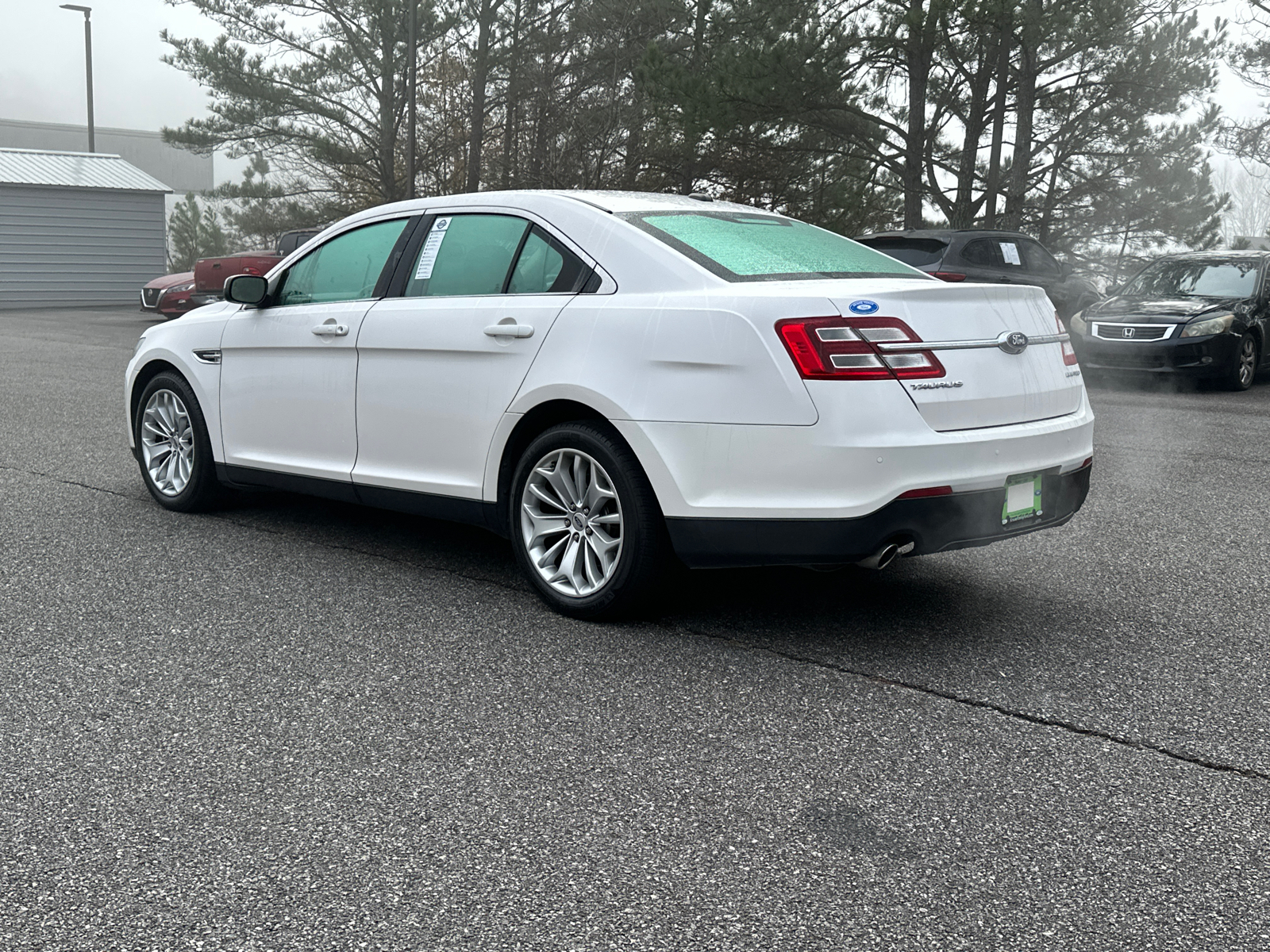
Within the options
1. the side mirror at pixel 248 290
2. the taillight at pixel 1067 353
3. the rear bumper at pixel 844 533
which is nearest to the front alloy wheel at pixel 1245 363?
the taillight at pixel 1067 353

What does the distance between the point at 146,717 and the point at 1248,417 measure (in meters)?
10.6

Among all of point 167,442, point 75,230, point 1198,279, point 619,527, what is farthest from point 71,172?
point 619,527

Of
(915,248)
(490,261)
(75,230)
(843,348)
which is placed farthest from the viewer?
(75,230)

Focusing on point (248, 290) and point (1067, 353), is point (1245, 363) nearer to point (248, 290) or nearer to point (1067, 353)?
point (1067, 353)

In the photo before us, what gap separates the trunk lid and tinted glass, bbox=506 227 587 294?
3.64ft

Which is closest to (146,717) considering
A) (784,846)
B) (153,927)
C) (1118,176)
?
(153,927)

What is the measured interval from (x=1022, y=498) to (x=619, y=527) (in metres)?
1.39

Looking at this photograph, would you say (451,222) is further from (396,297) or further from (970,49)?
(970,49)

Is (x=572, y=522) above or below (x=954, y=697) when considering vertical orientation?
above

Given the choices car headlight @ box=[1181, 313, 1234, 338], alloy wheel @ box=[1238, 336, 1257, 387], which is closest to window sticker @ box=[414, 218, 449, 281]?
car headlight @ box=[1181, 313, 1234, 338]

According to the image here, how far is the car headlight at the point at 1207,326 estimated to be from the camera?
45.5 feet

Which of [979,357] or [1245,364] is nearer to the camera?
[979,357]

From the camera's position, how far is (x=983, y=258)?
49.9 ft

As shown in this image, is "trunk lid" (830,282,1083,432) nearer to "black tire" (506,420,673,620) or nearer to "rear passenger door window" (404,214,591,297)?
"black tire" (506,420,673,620)
